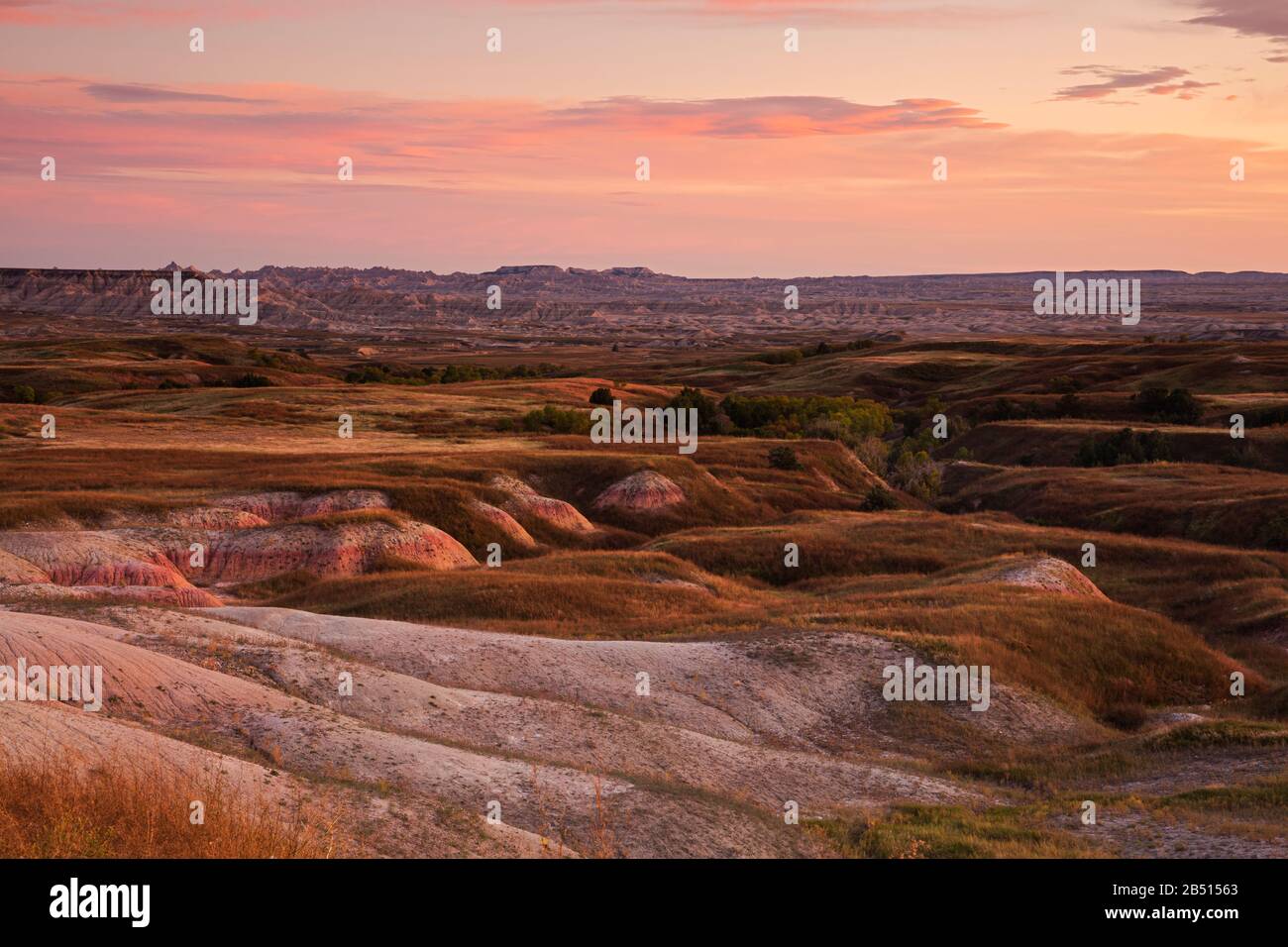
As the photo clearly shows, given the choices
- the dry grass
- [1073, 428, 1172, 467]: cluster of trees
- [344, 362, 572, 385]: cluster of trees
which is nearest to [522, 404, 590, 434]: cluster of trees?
[1073, 428, 1172, 467]: cluster of trees

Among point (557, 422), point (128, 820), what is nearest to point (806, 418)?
point (557, 422)

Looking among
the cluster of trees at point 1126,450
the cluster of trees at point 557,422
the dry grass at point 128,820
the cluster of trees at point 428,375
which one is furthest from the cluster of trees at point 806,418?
the dry grass at point 128,820

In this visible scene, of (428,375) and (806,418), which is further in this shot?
(428,375)

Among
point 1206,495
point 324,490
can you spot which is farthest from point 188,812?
point 1206,495

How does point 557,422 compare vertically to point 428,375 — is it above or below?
below

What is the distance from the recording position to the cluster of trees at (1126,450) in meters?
91.8

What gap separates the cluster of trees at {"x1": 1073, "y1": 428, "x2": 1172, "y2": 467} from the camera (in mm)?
91812

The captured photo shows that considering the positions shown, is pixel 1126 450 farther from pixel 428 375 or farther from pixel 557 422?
pixel 428 375

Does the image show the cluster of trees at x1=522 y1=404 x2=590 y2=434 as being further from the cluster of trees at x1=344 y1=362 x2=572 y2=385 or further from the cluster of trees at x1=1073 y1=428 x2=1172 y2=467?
the cluster of trees at x1=344 y1=362 x2=572 y2=385

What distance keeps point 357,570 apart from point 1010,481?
5408cm

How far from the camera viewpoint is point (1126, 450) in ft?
304

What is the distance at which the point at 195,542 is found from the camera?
46.0 metres

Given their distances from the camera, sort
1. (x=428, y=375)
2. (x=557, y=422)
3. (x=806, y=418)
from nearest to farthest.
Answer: (x=557, y=422) → (x=806, y=418) → (x=428, y=375)
